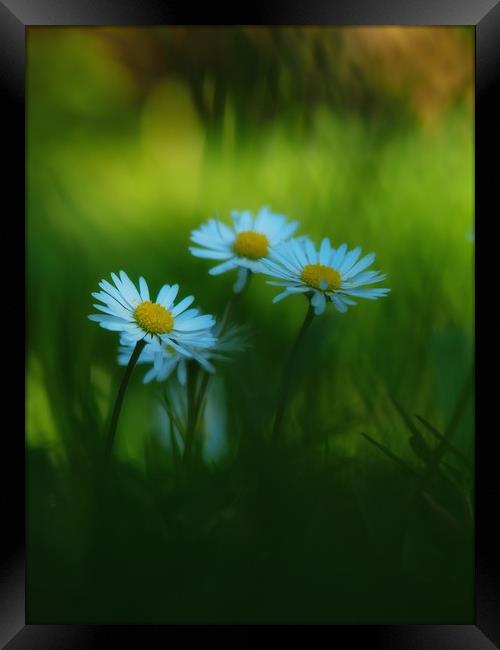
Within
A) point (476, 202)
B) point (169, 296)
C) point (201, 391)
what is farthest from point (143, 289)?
point (476, 202)

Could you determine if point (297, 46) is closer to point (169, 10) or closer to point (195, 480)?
point (169, 10)

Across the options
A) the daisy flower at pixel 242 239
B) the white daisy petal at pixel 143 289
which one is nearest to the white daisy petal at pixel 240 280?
the daisy flower at pixel 242 239

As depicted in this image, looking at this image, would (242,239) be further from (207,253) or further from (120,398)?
(120,398)

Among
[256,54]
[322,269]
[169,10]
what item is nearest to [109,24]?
[169,10]

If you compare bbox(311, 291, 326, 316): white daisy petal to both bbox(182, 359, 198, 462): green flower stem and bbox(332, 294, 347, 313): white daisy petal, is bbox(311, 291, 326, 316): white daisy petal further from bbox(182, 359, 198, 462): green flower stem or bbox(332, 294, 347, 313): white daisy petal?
bbox(182, 359, 198, 462): green flower stem

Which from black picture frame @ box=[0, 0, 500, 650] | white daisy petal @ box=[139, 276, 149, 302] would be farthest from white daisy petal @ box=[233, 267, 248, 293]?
black picture frame @ box=[0, 0, 500, 650]

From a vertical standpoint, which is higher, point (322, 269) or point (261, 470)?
point (322, 269)

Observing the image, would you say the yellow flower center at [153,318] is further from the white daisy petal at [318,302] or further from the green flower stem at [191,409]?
the white daisy petal at [318,302]
